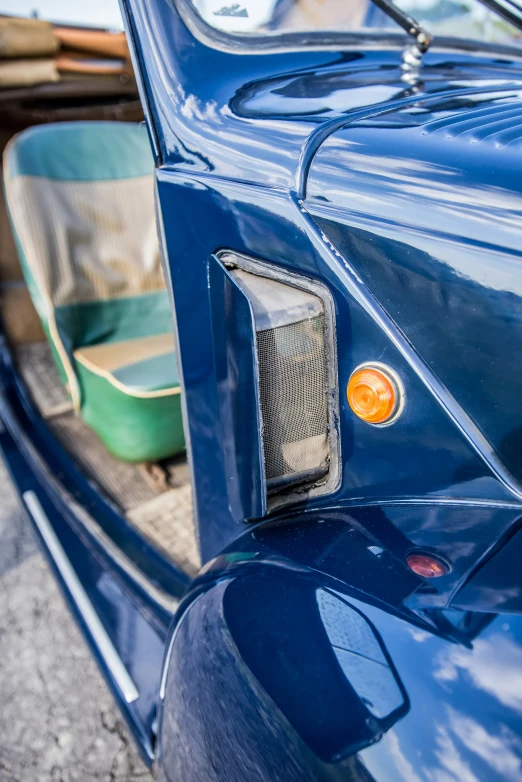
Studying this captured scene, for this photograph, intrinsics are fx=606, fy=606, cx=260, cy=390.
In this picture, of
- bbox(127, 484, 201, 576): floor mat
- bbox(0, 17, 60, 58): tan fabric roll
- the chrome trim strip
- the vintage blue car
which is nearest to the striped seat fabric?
bbox(127, 484, 201, 576): floor mat

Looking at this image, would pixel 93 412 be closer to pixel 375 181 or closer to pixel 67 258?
pixel 67 258

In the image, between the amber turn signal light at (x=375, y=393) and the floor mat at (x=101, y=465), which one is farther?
the floor mat at (x=101, y=465)

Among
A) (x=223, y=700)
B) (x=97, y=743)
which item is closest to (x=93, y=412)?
(x=97, y=743)

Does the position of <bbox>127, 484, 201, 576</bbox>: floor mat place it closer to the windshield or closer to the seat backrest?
the seat backrest

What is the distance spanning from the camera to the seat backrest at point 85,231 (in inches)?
85.8

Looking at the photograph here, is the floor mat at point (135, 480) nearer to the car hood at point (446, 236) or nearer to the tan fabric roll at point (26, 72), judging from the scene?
the car hood at point (446, 236)

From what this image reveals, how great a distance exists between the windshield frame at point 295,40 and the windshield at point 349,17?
0.01 meters

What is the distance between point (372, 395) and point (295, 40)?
0.82 m

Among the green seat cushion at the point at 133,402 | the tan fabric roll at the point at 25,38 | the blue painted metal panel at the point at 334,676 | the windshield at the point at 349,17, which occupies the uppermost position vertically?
the tan fabric roll at the point at 25,38

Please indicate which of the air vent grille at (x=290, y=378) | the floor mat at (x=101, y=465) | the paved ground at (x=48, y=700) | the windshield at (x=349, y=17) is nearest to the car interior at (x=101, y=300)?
the floor mat at (x=101, y=465)

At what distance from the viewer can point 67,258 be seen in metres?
2.28

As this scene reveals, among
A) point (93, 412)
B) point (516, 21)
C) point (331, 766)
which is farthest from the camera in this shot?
point (93, 412)

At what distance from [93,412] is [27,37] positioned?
1653mm

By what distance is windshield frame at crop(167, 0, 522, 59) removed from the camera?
114 cm
